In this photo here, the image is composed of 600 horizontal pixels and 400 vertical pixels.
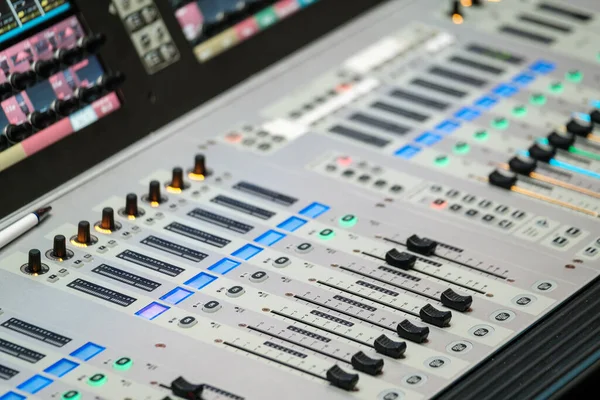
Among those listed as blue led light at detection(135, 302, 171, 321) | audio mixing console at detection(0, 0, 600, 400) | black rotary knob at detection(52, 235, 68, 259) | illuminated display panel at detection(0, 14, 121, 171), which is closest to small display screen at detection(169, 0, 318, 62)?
audio mixing console at detection(0, 0, 600, 400)

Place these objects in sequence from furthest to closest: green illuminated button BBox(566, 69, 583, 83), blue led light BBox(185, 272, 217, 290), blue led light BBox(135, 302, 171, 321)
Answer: green illuminated button BBox(566, 69, 583, 83) < blue led light BBox(185, 272, 217, 290) < blue led light BBox(135, 302, 171, 321)

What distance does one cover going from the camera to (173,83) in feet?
22.3

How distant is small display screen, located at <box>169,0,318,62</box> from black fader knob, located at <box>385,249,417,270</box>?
1.67m

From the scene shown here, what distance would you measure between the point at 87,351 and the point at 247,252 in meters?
0.87

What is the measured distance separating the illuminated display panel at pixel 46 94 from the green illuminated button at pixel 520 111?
1.80 m

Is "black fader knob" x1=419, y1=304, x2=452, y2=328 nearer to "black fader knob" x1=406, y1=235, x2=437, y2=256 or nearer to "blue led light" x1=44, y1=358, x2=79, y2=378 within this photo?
"black fader knob" x1=406, y1=235, x2=437, y2=256

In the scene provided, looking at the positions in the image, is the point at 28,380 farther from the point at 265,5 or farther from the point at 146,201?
the point at 265,5

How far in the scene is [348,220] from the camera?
238 inches

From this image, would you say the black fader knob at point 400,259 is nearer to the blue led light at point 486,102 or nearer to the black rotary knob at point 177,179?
the black rotary knob at point 177,179

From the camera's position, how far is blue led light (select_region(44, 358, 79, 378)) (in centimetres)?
508

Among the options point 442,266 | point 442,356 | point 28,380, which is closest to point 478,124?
point 442,266

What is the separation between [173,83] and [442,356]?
2.18 meters

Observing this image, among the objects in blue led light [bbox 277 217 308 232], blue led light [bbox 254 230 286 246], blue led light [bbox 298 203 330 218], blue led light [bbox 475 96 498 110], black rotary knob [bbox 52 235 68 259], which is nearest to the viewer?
black rotary knob [bbox 52 235 68 259]

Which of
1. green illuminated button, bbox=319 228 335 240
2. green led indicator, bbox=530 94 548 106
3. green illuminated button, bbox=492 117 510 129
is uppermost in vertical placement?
green illuminated button, bbox=319 228 335 240
